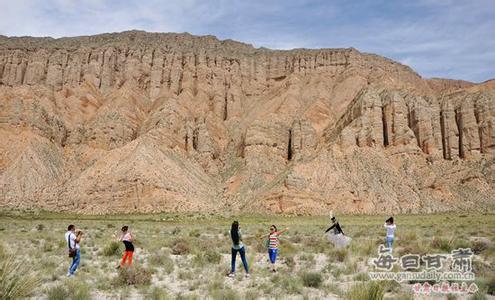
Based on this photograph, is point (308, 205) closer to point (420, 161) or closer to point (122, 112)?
point (420, 161)

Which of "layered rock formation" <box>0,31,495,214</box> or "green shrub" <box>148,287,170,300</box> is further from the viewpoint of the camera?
"layered rock formation" <box>0,31,495,214</box>

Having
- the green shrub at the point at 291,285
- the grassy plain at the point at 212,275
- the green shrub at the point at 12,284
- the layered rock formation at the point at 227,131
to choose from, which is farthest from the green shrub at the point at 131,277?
the layered rock formation at the point at 227,131

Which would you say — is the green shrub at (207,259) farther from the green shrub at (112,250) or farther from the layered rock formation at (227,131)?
the layered rock formation at (227,131)

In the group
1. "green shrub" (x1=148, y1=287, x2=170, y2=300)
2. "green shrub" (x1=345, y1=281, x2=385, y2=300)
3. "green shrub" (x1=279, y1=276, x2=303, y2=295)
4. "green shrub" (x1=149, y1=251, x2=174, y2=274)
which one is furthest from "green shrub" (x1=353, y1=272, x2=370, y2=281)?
"green shrub" (x1=149, y1=251, x2=174, y2=274)

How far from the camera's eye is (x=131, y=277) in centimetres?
1283

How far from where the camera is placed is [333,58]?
111000 mm

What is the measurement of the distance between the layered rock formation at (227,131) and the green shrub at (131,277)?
167 feet

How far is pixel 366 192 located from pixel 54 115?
5676 cm

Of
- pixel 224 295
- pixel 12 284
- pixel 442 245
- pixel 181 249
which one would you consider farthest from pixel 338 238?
pixel 12 284

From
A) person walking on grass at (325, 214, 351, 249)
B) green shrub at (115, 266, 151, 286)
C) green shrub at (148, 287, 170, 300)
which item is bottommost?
green shrub at (148, 287, 170, 300)

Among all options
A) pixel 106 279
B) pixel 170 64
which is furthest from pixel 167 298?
pixel 170 64

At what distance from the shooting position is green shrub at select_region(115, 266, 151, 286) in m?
12.7

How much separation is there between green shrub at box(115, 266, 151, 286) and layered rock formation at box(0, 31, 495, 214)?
51017mm

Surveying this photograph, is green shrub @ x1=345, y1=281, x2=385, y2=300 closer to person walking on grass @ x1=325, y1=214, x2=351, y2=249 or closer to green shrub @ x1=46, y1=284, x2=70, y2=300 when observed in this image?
A: green shrub @ x1=46, y1=284, x2=70, y2=300
